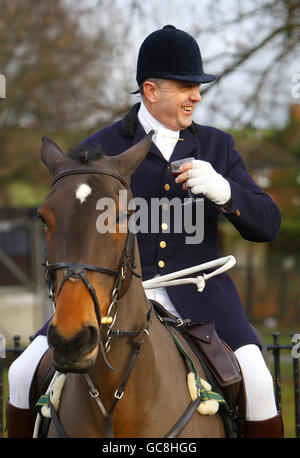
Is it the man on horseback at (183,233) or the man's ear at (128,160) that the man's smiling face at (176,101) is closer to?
the man on horseback at (183,233)

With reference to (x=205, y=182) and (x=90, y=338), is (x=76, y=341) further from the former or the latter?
(x=205, y=182)

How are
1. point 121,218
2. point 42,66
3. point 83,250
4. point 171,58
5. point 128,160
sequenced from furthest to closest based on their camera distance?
1. point 42,66
2. point 171,58
3. point 128,160
4. point 121,218
5. point 83,250

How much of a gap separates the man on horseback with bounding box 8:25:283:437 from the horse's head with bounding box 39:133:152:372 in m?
0.91

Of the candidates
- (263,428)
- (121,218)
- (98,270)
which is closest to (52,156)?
(121,218)

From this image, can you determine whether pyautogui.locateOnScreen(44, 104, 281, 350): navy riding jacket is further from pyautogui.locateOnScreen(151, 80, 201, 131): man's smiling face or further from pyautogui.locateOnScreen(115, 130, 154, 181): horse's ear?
pyautogui.locateOnScreen(115, 130, 154, 181): horse's ear

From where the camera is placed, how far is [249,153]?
444 inches

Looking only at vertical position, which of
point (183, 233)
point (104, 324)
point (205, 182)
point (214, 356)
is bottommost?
point (214, 356)

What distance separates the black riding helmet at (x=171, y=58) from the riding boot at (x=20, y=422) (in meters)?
2.07

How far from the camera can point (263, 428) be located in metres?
3.60

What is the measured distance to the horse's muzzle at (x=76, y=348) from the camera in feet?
8.00

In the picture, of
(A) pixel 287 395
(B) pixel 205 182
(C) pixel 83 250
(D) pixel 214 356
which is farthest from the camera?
(A) pixel 287 395

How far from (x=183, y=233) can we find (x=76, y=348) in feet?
4.67

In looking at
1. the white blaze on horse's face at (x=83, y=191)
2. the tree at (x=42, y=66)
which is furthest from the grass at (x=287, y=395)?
the tree at (x=42, y=66)

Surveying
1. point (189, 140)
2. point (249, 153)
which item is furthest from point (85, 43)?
point (189, 140)
